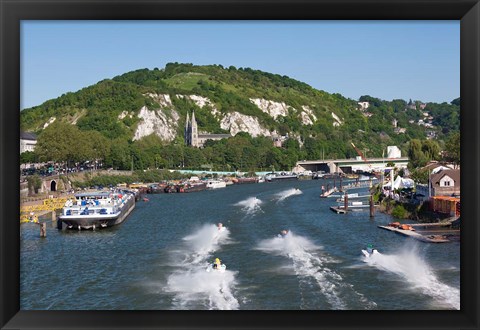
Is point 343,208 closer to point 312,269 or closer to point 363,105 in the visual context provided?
point 312,269

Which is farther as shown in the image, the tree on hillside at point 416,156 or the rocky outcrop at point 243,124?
the rocky outcrop at point 243,124

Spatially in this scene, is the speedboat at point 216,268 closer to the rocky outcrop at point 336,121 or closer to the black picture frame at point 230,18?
the black picture frame at point 230,18

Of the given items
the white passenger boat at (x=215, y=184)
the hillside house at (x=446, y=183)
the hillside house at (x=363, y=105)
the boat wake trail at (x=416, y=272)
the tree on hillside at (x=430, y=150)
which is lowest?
the boat wake trail at (x=416, y=272)

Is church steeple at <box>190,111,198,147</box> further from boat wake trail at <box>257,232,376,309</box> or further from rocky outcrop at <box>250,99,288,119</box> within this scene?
boat wake trail at <box>257,232,376,309</box>

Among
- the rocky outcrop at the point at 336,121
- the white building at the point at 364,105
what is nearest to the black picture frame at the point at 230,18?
the rocky outcrop at the point at 336,121

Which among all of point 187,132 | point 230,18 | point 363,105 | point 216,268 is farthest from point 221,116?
point 230,18
